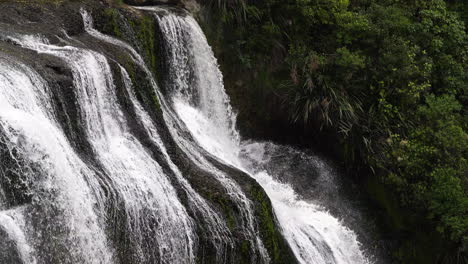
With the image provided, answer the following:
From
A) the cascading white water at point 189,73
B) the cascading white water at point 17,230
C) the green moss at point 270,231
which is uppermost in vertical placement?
the cascading white water at point 189,73

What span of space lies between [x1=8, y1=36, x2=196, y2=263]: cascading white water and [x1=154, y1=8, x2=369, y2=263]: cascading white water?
1.92 metres

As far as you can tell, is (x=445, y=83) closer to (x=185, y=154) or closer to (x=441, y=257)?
(x=441, y=257)

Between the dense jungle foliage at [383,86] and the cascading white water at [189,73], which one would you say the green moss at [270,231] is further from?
the dense jungle foliage at [383,86]

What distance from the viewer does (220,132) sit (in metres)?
10.9

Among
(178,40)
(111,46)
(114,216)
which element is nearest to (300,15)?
(178,40)

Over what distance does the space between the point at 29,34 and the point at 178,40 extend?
3.18 meters

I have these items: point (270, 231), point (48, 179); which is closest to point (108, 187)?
point (48, 179)

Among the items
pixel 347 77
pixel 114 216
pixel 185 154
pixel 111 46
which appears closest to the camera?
pixel 114 216

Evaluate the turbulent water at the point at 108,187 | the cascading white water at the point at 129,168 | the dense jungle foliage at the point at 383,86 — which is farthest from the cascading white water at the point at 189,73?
the cascading white water at the point at 129,168

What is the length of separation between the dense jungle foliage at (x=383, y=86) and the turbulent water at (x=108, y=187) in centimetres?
156

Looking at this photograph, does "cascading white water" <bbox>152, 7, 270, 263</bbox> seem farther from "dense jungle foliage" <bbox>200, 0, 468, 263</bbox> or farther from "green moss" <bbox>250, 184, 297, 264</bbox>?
"green moss" <bbox>250, 184, 297, 264</bbox>

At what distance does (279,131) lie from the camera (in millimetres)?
11641

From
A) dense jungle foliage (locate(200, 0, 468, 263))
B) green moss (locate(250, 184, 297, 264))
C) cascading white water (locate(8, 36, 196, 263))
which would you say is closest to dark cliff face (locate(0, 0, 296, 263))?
green moss (locate(250, 184, 297, 264))

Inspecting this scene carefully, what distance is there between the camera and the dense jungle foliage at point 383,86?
32.5 ft
